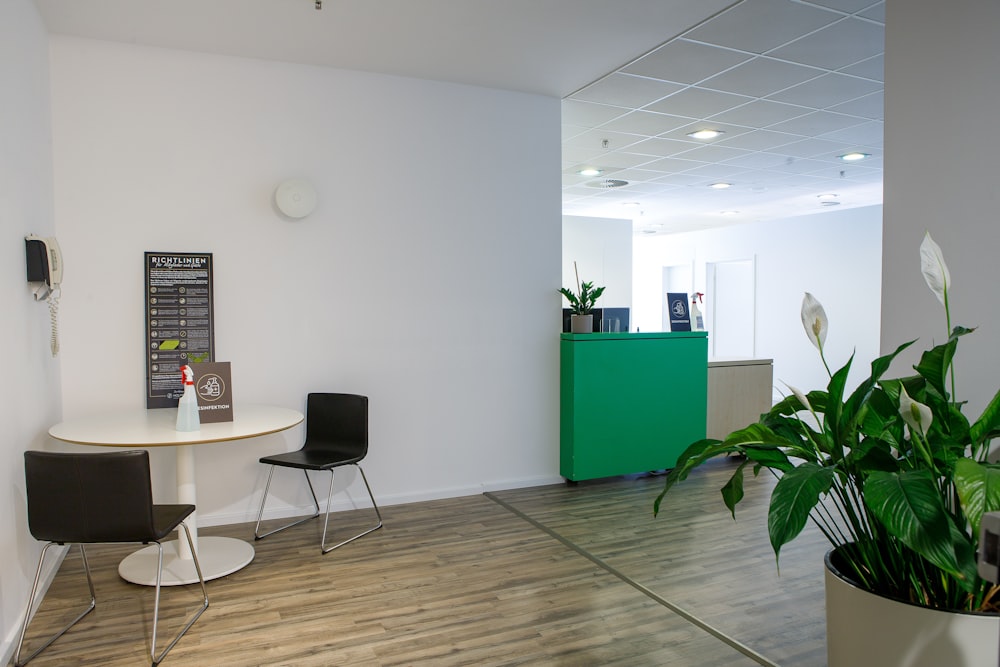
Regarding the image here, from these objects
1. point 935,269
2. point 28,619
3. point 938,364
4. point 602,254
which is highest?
point 602,254

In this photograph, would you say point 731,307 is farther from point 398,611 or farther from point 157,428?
point 157,428

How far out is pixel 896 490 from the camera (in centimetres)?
148

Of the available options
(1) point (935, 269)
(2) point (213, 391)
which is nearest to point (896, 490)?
(1) point (935, 269)

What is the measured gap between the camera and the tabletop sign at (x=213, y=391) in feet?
10.7

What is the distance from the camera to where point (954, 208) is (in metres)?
2.32

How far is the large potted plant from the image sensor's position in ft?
4.67

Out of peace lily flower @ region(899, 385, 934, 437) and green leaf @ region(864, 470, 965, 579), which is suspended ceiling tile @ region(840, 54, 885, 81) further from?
green leaf @ region(864, 470, 965, 579)

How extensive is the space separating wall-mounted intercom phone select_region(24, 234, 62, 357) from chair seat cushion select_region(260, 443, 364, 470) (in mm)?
1267

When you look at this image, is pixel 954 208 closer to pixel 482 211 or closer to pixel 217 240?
pixel 482 211

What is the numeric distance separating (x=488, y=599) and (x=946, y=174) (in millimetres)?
2477

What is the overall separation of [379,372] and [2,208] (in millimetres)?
2242

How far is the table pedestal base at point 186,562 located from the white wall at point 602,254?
601 centimetres

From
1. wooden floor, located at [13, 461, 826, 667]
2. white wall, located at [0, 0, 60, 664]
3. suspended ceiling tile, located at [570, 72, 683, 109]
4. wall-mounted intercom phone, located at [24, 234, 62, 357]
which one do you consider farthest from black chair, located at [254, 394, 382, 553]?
suspended ceiling tile, located at [570, 72, 683, 109]

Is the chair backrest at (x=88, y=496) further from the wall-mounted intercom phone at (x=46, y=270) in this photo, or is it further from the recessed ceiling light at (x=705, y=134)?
the recessed ceiling light at (x=705, y=134)
